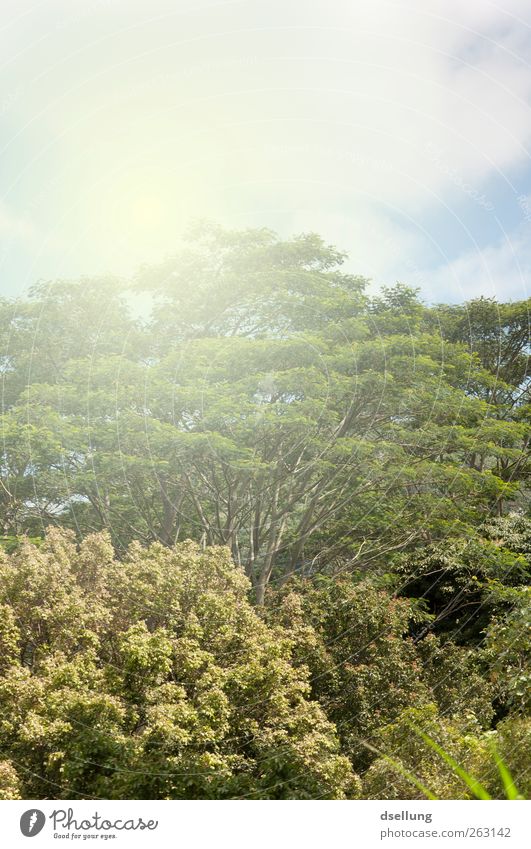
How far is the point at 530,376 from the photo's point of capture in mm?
23734

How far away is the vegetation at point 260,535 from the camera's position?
35.6 feet

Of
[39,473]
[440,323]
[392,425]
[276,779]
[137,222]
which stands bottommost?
[276,779]

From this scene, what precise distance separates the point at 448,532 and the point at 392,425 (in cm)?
361

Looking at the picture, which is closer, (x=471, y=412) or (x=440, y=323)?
(x=471, y=412)

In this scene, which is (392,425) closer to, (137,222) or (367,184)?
(367,184)

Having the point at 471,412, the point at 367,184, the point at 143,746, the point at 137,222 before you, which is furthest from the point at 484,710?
the point at 137,222
